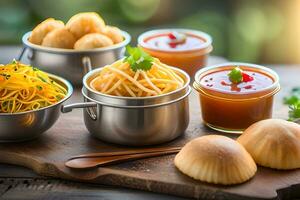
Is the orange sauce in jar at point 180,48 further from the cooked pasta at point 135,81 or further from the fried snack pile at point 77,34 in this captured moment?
the cooked pasta at point 135,81

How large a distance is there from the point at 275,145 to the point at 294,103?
68cm

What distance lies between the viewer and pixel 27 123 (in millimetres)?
2859

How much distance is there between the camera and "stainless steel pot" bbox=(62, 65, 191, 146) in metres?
2.82

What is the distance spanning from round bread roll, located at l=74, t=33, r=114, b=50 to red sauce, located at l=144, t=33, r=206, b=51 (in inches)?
12.0

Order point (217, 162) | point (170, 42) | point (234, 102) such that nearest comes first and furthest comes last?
point (217, 162), point (234, 102), point (170, 42)

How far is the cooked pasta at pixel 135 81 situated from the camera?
9.39 ft

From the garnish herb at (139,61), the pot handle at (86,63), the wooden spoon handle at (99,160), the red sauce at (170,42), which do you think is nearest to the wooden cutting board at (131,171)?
the wooden spoon handle at (99,160)

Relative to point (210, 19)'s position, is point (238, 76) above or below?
above

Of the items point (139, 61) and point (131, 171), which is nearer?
point (131, 171)

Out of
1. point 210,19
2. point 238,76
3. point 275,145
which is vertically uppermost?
point 238,76

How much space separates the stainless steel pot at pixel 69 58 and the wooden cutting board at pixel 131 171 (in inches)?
22.0

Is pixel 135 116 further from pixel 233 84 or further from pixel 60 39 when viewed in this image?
pixel 60 39

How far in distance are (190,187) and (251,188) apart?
0.75ft

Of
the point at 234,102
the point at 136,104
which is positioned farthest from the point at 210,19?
the point at 136,104
